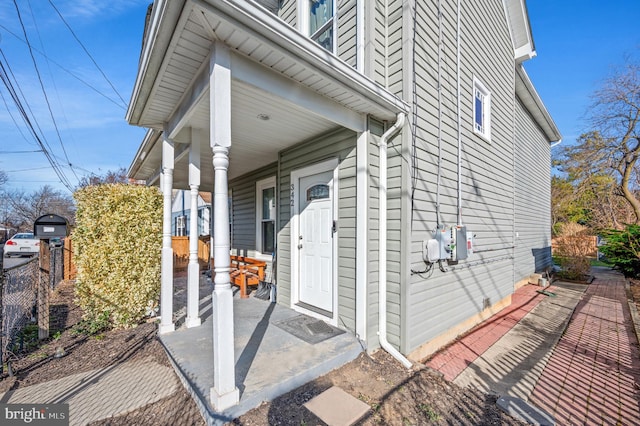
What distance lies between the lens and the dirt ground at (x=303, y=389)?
2139 millimetres

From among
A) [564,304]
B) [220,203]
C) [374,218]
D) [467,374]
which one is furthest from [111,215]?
[564,304]

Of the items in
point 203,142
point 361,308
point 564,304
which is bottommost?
point 564,304

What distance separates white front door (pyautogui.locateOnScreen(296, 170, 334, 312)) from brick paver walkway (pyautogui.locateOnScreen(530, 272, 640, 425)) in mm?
2417

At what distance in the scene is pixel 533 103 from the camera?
7.88 meters

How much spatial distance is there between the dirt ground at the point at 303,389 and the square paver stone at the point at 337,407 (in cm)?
6

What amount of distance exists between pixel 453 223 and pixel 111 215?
480 centimetres

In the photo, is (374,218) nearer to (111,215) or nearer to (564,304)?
(111,215)

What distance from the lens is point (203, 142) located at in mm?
3992

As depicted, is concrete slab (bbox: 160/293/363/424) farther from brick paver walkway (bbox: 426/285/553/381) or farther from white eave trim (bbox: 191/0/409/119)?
white eave trim (bbox: 191/0/409/119)

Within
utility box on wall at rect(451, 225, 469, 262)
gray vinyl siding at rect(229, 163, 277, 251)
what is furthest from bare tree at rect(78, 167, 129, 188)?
utility box on wall at rect(451, 225, 469, 262)

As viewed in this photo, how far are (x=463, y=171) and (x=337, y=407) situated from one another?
3.77 meters

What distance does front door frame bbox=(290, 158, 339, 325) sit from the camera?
139 inches

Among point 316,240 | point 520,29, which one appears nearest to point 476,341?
point 316,240

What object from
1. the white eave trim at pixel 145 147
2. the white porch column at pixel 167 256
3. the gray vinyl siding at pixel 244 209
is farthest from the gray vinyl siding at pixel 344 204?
the white eave trim at pixel 145 147
